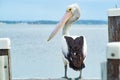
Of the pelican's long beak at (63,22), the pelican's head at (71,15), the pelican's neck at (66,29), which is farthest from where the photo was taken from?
the pelican's head at (71,15)

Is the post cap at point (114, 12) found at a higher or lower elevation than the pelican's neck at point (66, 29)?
higher

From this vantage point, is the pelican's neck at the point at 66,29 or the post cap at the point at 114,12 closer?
the post cap at the point at 114,12

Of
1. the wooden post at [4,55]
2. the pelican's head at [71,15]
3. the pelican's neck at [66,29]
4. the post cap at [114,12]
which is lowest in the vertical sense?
the wooden post at [4,55]

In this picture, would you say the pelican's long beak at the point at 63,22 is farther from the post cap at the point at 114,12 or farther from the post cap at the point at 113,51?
the post cap at the point at 113,51

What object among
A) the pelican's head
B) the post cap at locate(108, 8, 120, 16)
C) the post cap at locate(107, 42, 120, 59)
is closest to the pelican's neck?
the pelican's head

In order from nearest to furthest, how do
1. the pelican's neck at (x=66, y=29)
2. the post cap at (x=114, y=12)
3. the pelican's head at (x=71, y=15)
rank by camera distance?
the post cap at (x=114, y=12)
the pelican's neck at (x=66, y=29)
the pelican's head at (x=71, y=15)

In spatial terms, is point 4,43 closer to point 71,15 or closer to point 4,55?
point 4,55

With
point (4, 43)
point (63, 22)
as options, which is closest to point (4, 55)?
point (4, 43)

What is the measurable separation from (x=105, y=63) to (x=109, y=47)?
0.14 meters

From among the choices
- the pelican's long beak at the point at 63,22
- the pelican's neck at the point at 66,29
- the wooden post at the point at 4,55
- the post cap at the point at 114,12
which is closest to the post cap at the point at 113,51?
the wooden post at the point at 4,55

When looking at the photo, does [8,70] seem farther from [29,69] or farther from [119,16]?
[29,69]

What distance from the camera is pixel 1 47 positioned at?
12.7 feet

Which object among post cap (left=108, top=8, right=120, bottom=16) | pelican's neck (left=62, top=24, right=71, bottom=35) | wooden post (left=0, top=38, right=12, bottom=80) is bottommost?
wooden post (left=0, top=38, right=12, bottom=80)

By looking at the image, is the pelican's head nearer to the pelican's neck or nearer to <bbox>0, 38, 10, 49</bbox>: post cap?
the pelican's neck
